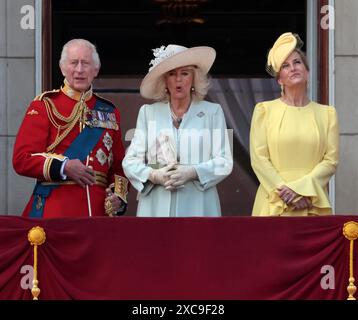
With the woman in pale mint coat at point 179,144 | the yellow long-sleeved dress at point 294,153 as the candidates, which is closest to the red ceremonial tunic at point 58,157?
the woman in pale mint coat at point 179,144

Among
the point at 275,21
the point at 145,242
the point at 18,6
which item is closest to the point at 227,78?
the point at 275,21

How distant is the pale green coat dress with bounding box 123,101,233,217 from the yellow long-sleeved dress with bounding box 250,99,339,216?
0.24 metres

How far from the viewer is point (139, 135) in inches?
437

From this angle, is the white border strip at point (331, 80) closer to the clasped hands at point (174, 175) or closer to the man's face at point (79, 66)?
the clasped hands at point (174, 175)

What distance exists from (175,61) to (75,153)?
853 millimetres

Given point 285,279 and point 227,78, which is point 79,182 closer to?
Result: point 285,279

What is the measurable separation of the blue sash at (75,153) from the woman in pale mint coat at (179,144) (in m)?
0.27

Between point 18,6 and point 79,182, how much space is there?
81.6 inches

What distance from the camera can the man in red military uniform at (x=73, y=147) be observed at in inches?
434

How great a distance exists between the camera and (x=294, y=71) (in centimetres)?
1102

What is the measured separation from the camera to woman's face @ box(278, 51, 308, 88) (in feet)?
36.1

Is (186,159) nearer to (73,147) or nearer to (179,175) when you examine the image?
A: (179,175)
